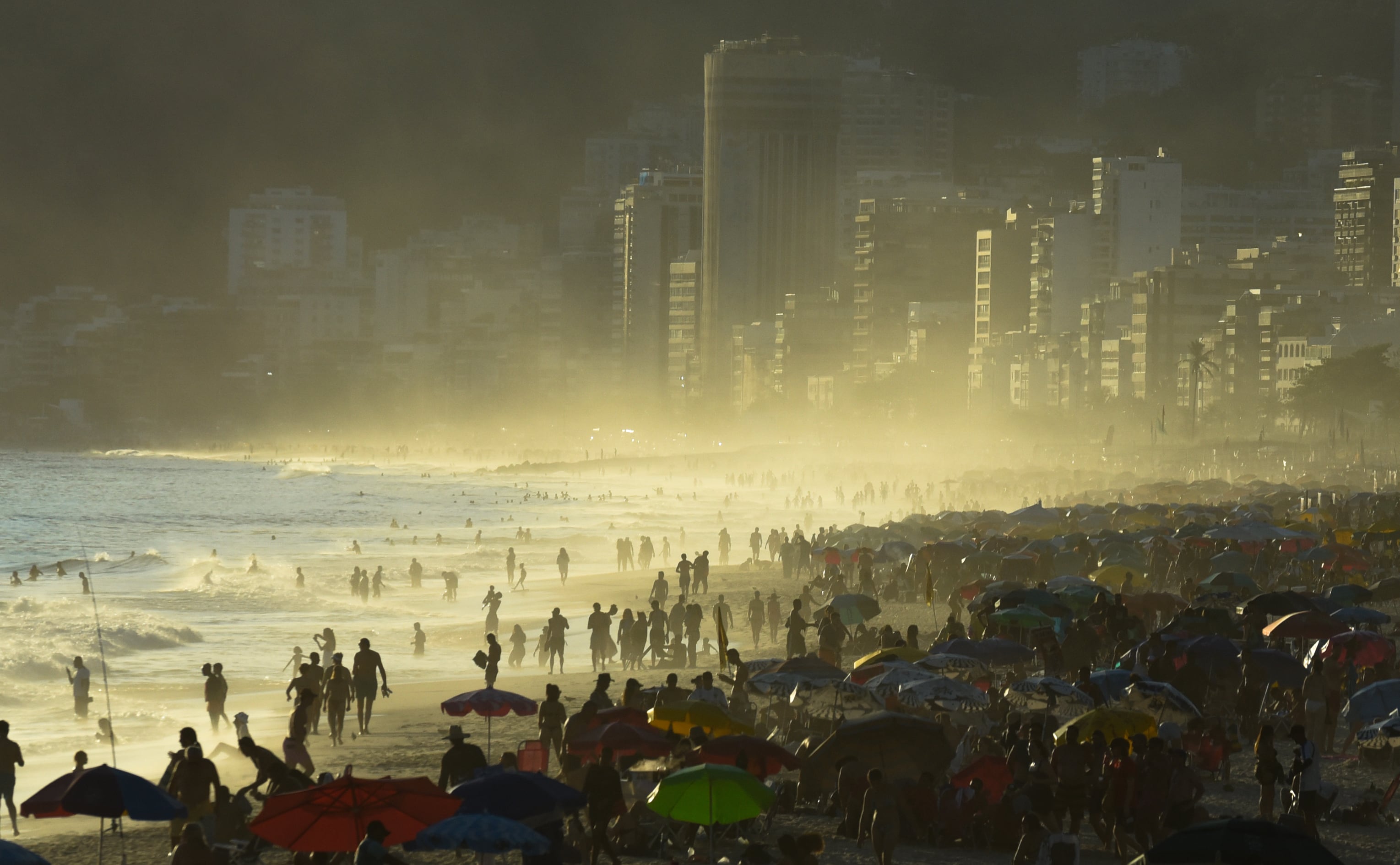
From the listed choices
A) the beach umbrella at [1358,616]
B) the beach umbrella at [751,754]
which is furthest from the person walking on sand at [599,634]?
the beach umbrella at [751,754]

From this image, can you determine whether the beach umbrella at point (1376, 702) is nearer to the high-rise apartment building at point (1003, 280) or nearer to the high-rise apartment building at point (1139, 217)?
the high-rise apartment building at point (1003, 280)

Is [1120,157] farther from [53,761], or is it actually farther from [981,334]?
[53,761]

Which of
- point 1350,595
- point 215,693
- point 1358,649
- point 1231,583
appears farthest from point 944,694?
point 1231,583

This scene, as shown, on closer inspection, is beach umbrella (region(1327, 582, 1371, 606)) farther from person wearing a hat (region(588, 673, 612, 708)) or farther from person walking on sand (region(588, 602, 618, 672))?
person wearing a hat (region(588, 673, 612, 708))

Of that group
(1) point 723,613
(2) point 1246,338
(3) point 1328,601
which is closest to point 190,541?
(1) point 723,613

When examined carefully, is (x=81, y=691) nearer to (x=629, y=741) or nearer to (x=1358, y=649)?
(x=629, y=741)
